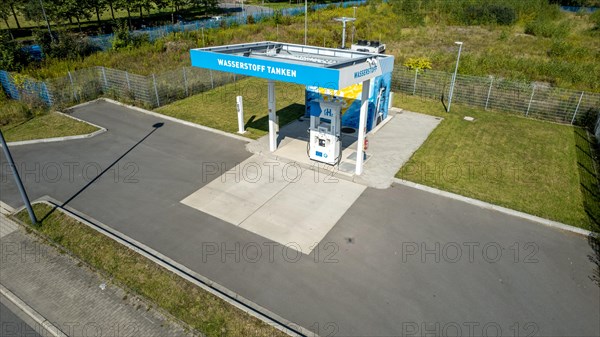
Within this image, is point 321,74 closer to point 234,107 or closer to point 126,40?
point 234,107

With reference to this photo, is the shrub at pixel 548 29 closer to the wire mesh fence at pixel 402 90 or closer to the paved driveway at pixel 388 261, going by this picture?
the wire mesh fence at pixel 402 90

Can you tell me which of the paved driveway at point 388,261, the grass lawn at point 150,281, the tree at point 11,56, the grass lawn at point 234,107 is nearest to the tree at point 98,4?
the tree at point 11,56

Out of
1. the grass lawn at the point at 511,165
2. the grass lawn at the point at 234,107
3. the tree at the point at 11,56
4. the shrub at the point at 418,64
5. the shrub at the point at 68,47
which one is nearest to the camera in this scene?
the grass lawn at the point at 511,165

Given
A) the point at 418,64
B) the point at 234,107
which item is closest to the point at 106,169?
the point at 234,107

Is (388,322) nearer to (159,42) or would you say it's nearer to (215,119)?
(215,119)

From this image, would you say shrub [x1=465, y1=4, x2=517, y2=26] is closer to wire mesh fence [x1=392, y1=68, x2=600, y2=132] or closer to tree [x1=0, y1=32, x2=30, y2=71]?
wire mesh fence [x1=392, y1=68, x2=600, y2=132]

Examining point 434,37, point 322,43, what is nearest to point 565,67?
point 434,37
